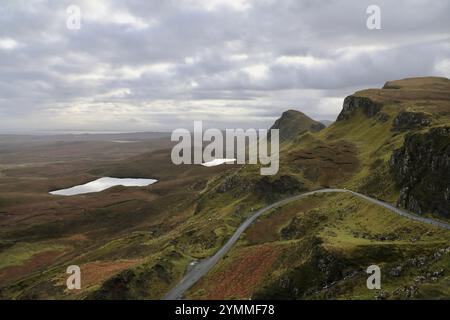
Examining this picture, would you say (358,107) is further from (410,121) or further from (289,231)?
(289,231)

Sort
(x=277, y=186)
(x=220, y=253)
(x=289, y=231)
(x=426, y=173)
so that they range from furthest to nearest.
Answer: (x=277, y=186)
(x=289, y=231)
(x=220, y=253)
(x=426, y=173)

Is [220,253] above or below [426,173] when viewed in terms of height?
below

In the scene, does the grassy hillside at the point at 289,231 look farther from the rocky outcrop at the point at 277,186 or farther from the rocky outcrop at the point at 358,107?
the rocky outcrop at the point at 358,107

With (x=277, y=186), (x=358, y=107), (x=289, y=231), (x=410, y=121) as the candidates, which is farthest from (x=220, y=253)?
(x=358, y=107)
